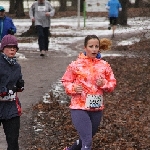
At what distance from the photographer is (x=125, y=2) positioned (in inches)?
1375

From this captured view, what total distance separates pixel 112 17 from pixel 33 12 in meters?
10.9

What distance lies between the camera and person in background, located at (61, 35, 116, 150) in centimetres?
606

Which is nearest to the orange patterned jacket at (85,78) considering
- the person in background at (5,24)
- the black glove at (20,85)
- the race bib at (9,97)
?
the black glove at (20,85)

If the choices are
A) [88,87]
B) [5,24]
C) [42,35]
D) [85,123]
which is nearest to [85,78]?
[88,87]

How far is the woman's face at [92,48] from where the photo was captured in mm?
6137

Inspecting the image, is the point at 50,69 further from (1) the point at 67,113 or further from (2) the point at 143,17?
(1) the point at 67,113

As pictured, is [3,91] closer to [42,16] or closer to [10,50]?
[10,50]

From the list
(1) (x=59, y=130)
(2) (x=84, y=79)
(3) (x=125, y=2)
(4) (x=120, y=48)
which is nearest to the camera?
(2) (x=84, y=79)

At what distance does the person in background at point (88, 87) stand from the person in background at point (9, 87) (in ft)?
1.88

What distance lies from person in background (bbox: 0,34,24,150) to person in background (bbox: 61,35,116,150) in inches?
22.5

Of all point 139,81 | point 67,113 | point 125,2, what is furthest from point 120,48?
point 125,2

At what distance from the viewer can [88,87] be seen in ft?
19.9

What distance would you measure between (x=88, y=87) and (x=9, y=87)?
34.3 inches

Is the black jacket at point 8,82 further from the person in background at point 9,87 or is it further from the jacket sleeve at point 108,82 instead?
the jacket sleeve at point 108,82
